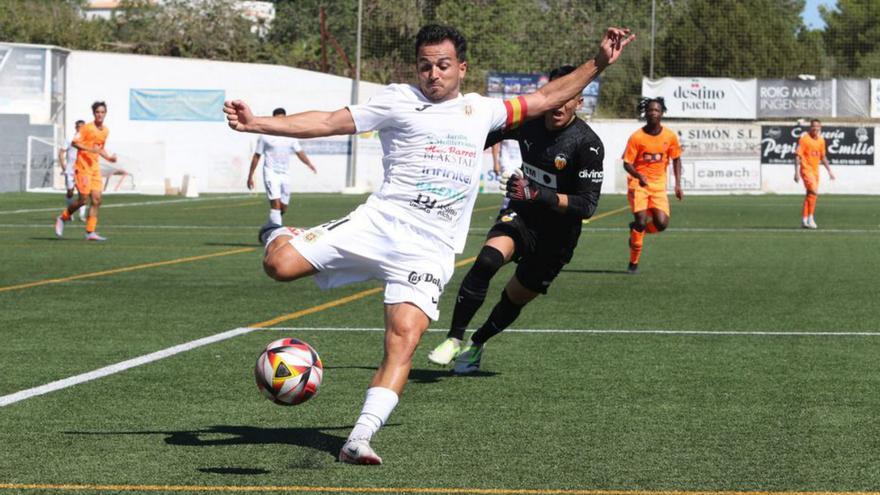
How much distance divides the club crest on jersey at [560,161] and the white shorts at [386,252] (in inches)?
144

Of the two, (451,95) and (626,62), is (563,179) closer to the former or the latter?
(451,95)

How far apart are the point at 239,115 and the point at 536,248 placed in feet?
12.8

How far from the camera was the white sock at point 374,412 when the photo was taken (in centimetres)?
617

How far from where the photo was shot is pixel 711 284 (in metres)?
16.3

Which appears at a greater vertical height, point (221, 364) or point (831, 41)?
point (831, 41)

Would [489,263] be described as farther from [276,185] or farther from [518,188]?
[276,185]

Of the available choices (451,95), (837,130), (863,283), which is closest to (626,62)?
(837,130)

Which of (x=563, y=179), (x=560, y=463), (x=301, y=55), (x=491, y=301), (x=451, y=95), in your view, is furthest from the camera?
(x=301, y=55)

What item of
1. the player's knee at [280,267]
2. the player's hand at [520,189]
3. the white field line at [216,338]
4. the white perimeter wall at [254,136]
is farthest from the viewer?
the white perimeter wall at [254,136]

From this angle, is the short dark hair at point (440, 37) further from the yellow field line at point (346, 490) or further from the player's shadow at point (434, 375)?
the player's shadow at point (434, 375)

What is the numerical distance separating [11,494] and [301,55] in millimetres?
66865

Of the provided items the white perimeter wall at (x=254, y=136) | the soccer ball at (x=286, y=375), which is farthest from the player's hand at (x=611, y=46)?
the white perimeter wall at (x=254, y=136)

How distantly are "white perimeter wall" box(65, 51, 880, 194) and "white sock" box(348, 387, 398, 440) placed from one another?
42289mm

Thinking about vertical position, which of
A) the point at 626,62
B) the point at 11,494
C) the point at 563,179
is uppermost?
the point at 626,62
